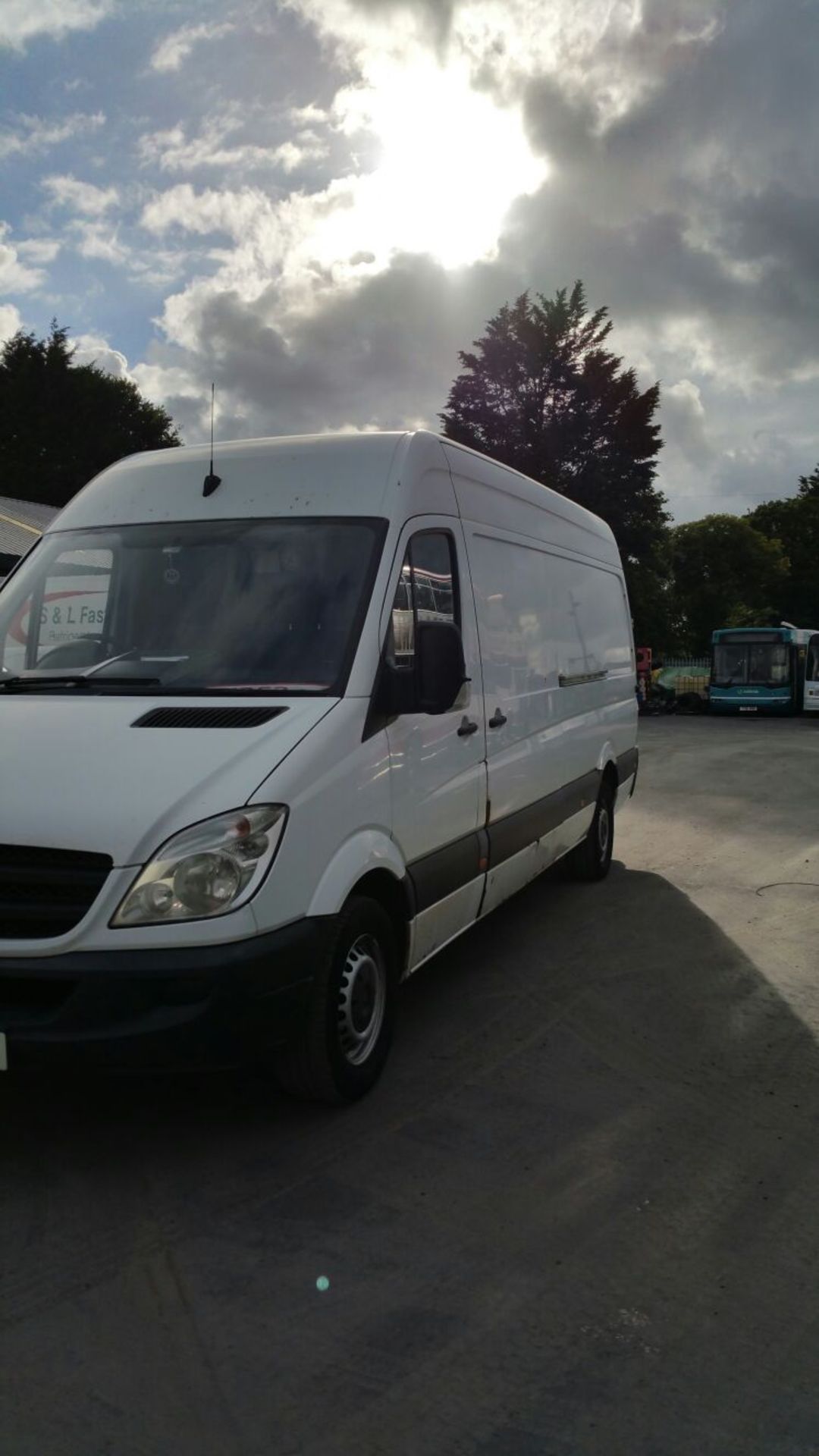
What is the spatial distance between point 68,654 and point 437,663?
1.53m

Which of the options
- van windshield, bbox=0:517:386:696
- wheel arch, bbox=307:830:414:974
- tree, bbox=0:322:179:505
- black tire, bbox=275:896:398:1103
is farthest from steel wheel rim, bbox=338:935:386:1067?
tree, bbox=0:322:179:505

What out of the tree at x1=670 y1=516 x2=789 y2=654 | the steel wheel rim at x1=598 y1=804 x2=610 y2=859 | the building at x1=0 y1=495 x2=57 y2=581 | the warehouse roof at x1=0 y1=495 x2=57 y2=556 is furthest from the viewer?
the tree at x1=670 y1=516 x2=789 y2=654

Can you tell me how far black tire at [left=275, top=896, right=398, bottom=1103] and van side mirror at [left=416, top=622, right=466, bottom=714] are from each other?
2.61ft

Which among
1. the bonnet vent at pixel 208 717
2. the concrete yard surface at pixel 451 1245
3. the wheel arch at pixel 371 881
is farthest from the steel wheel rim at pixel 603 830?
the bonnet vent at pixel 208 717

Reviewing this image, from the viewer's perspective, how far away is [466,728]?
5074 mm

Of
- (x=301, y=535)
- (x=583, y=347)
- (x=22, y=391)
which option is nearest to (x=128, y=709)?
(x=301, y=535)

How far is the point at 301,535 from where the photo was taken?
4.62 metres

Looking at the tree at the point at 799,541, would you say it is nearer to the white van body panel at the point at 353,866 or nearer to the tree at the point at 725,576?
the tree at the point at 725,576

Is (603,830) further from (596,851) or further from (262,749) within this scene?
(262,749)

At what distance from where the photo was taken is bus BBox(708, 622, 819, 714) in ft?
108

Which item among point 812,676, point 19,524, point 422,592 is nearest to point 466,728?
point 422,592

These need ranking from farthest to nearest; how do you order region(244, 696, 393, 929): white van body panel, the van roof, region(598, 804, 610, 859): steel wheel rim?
region(598, 804, 610, 859): steel wheel rim
the van roof
region(244, 696, 393, 929): white van body panel

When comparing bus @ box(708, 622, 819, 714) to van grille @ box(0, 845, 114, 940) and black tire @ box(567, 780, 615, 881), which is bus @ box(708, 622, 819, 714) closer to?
black tire @ box(567, 780, 615, 881)

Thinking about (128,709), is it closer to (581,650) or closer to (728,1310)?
(728,1310)
